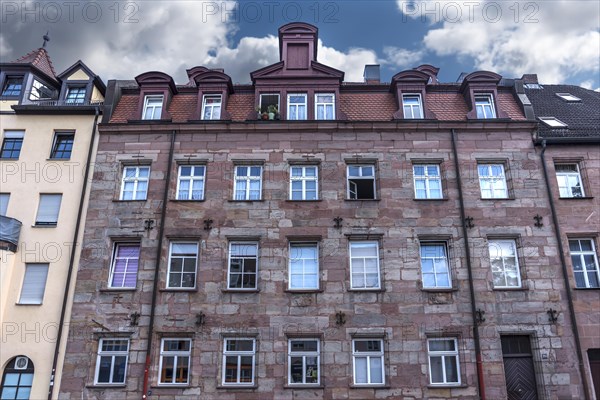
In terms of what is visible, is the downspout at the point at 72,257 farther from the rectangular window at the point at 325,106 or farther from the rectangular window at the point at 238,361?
the rectangular window at the point at 325,106

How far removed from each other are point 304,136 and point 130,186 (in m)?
7.33

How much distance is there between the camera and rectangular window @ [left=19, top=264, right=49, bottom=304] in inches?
741

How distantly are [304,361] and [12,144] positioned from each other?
15030 mm

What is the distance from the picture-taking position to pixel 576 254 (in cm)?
1930

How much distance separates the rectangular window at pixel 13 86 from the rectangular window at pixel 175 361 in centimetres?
1324

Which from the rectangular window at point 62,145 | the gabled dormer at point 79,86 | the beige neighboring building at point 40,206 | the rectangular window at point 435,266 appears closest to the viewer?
the beige neighboring building at point 40,206

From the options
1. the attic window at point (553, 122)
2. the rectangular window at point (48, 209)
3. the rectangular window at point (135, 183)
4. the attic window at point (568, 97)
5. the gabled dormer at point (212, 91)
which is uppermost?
the attic window at point (568, 97)

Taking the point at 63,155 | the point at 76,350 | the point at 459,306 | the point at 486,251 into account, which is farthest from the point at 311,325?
the point at 63,155

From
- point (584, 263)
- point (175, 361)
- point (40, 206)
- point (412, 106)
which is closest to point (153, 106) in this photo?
point (40, 206)

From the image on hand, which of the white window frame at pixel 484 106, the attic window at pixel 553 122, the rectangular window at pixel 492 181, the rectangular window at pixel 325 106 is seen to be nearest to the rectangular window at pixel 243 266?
the rectangular window at pixel 325 106

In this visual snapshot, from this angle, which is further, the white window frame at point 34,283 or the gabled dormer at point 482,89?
the gabled dormer at point 482,89

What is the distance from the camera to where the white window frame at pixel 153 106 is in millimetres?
22031

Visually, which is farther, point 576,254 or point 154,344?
point 576,254

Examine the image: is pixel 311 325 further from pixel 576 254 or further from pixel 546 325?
pixel 576 254
